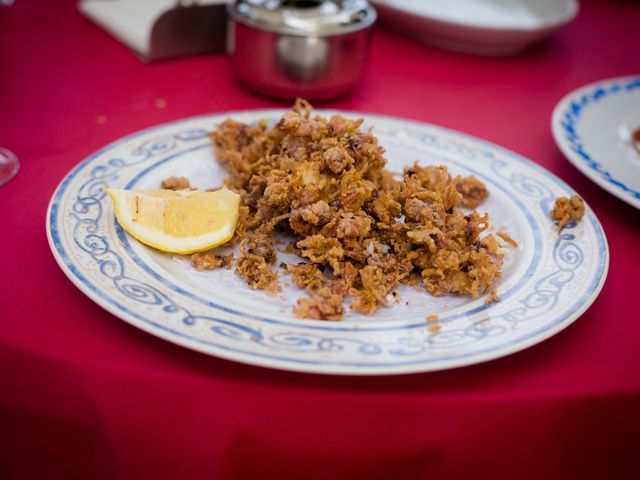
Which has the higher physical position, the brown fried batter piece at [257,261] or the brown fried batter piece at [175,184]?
the brown fried batter piece at [257,261]

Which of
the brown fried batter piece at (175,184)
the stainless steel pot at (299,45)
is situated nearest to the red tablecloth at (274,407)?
the brown fried batter piece at (175,184)

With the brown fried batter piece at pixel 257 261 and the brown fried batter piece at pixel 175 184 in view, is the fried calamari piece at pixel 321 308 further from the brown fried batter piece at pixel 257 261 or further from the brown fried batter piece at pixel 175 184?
the brown fried batter piece at pixel 175 184

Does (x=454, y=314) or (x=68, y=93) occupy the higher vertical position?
(x=454, y=314)

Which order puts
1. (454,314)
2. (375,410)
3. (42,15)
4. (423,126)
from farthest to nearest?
(42,15) → (423,126) → (454,314) → (375,410)

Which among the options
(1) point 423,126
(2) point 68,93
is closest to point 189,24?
(2) point 68,93

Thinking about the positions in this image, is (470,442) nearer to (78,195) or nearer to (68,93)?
(78,195)

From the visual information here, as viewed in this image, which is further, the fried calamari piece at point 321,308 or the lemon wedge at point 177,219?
the lemon wedge at point 177,219
